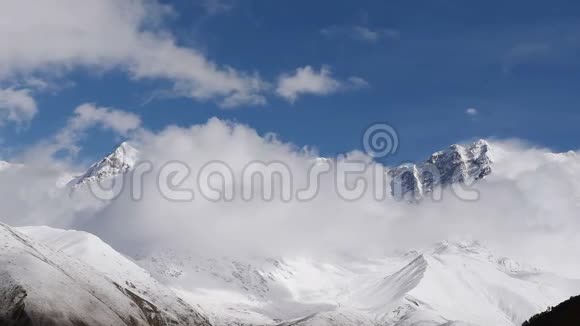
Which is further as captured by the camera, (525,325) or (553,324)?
(525,325)

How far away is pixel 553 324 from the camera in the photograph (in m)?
163

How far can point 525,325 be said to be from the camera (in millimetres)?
175375

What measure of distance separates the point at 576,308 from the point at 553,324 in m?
7.22

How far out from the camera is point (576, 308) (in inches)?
6555

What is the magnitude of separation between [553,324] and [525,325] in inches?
509

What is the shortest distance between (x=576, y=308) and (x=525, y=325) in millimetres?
12791
